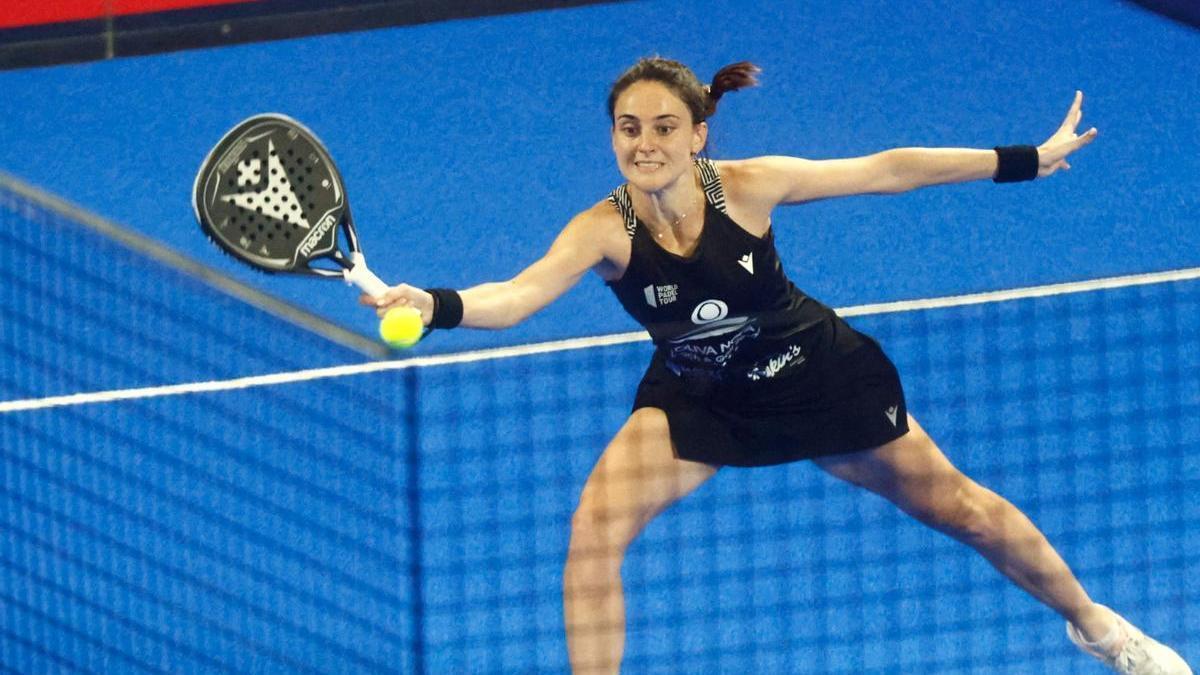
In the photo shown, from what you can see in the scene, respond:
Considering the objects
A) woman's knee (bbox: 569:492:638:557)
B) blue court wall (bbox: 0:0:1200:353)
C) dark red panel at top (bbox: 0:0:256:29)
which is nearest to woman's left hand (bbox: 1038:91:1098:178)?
woman's knee (bbox: 569:492:638:557)

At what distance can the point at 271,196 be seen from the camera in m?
3.93

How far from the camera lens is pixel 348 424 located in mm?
5637

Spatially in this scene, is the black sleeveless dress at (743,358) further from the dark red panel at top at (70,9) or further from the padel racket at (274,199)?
the dark red panel at top at (70,9)

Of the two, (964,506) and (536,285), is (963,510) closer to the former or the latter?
(964,506)

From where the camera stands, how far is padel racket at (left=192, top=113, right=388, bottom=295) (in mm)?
3857

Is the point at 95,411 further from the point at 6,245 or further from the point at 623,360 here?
the point at 623,360

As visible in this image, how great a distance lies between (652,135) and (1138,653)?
179cm

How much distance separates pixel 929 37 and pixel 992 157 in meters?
3.58

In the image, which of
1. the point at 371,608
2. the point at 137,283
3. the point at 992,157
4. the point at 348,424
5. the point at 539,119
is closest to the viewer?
the point at 992,157

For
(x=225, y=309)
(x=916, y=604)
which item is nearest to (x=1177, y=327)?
(x=916, y=604)

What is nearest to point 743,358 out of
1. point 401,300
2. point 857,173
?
point 857,173

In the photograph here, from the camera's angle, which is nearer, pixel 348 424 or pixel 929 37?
pixel 348 424

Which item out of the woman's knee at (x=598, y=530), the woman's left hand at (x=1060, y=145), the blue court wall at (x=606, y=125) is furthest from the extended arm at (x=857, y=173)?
the blue court wall at (x=606, y=125)

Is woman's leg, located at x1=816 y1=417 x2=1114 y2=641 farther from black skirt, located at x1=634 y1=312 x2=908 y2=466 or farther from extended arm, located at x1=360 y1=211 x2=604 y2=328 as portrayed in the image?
extended arm, located at x1=360 y1=211 x2=604 y2=328
